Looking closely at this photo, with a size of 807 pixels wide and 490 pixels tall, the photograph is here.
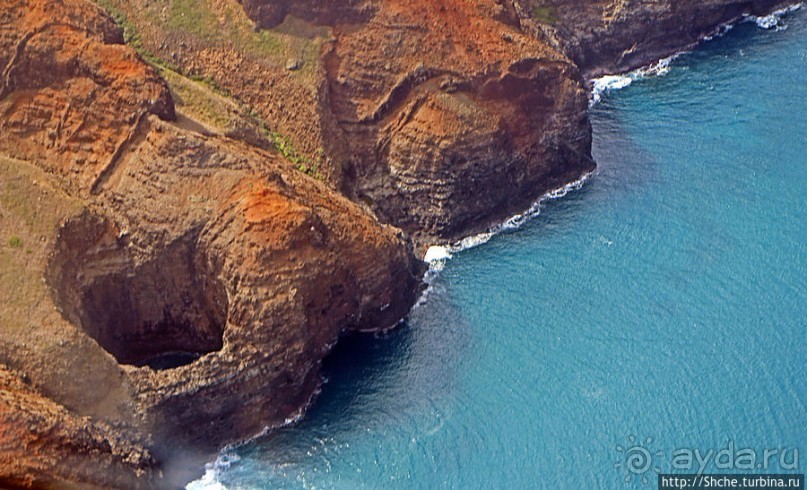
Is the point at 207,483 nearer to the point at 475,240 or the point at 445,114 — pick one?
the point at 475,240

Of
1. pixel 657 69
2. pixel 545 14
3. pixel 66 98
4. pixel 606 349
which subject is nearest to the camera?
pixel 606 349

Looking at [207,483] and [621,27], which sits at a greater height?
[621,27]

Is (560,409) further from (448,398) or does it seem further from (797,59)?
(797,59)

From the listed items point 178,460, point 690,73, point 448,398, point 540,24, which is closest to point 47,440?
point 178,460

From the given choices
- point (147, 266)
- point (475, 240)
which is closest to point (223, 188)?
point (147, 266)

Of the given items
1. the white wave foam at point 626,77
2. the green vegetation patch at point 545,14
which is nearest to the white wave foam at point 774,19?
the white wave foam at point 626,77

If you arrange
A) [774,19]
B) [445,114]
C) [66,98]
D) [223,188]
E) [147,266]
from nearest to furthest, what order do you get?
[147,266] → [223,188] → [66,98] → [445,114] → [774,19]
